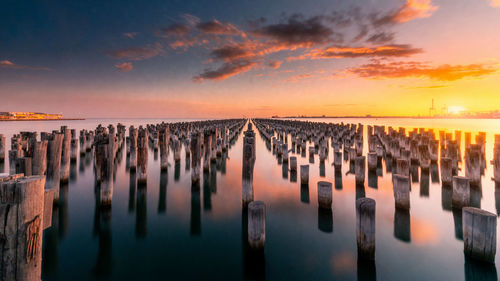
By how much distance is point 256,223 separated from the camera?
4414 millimetres

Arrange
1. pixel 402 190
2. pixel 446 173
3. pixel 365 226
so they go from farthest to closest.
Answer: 1. pixel 446 173
2. pixel 402 190
3. pixel 365 226

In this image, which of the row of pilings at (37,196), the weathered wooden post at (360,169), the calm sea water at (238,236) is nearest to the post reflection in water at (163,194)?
the calm sea water at (238,236)

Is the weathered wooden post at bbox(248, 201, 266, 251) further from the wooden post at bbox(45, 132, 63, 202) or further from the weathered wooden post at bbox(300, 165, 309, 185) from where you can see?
the wooden post at bbox(45, 132, 63, 202)

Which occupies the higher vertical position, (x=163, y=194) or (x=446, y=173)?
Answer: (x=446, y=173)

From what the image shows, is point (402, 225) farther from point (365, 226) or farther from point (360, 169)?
point (365, 226)

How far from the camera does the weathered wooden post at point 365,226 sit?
13.5ft

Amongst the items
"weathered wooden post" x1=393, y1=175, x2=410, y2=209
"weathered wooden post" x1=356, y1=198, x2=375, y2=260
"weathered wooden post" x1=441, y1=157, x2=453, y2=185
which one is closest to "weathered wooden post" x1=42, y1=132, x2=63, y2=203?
"weathered wooden post" x1=356, y1=198, x2=375, y2=260

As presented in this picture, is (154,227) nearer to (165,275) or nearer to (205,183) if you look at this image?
(165,275)

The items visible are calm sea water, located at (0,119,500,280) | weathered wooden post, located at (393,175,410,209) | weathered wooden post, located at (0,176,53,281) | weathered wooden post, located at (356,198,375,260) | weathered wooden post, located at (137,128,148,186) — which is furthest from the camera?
weathered wooden post, located at (137,128,148,186)

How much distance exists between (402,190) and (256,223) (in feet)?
17.0

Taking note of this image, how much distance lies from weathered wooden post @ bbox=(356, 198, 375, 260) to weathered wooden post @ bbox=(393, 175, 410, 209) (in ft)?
9.61

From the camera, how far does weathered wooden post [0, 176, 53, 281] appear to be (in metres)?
2.31

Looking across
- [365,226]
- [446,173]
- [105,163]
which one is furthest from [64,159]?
[446,173]

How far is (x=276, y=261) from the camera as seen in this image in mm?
4891
